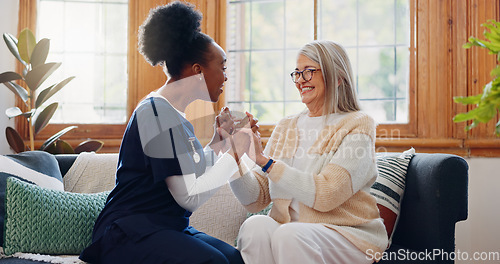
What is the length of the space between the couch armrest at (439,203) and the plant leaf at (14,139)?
2.27 m

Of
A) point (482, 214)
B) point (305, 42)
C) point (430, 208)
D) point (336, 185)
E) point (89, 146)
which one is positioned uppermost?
point (305, 42)

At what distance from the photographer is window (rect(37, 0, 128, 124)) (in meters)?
3.27

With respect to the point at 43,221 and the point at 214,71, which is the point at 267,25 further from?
the point at 43,221

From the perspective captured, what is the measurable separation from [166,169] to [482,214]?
1903 millimetres

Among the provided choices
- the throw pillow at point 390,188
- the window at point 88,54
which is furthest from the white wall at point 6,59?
the throw pillow at point 390,188

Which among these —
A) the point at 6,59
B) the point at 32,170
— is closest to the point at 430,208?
the point at 32,170

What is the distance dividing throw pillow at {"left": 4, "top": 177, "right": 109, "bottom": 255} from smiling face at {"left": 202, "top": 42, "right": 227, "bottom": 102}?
0.75 metres

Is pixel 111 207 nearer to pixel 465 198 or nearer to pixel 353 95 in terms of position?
pixel 353 95

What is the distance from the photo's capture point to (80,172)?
7.91 feet

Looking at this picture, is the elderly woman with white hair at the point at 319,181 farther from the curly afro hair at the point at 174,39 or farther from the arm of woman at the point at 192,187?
the curly afro hair at the point at 174,39

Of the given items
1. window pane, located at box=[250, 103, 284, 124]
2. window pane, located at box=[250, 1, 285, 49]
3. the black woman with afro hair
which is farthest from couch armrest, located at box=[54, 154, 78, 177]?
window pane, located at box=[250, 1, 285, 49]

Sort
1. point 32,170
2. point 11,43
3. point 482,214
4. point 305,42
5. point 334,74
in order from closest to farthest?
point 334,74, point 32,170, point 482,214, point 11,43, point 305,42

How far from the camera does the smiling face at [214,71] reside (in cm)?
184

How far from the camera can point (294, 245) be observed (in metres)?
1.62
